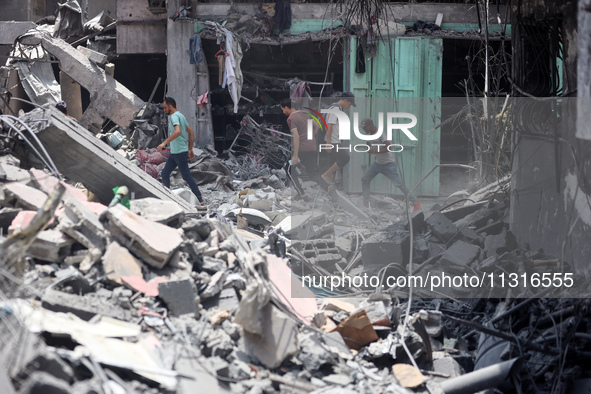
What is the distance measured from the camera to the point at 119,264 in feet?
16.2

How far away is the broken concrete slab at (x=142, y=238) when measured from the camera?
509 cm

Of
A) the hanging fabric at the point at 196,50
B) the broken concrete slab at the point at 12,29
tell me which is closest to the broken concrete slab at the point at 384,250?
the hanging fabric at the point at 196,50

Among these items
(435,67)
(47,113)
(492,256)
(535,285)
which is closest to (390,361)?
(535,285)

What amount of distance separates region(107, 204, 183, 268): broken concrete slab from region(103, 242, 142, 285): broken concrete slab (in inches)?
3.5

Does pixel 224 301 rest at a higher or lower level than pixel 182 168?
lower

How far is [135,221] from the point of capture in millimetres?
5309

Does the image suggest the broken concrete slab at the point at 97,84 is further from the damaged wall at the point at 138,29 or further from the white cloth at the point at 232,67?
the white cloth at the point at 232,67

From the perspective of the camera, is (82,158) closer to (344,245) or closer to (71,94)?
(344,245)

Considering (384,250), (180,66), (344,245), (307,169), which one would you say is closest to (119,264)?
(384,250)

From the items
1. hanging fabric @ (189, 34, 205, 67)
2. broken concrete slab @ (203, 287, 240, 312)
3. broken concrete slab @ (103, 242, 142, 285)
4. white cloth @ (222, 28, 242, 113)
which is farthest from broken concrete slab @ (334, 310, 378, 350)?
hanging fabric @ (189, 34, 205, 67)

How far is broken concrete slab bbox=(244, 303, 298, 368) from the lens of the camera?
4.62 metres

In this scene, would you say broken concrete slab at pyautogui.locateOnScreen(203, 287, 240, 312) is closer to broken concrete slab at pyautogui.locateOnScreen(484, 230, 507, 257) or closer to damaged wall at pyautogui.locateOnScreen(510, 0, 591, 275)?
damaged wall at pyautogui.locateOnScreen(510, 0, 591, 275)

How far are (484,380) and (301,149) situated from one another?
21.6 ft

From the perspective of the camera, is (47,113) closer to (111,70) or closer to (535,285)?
(535,285)
